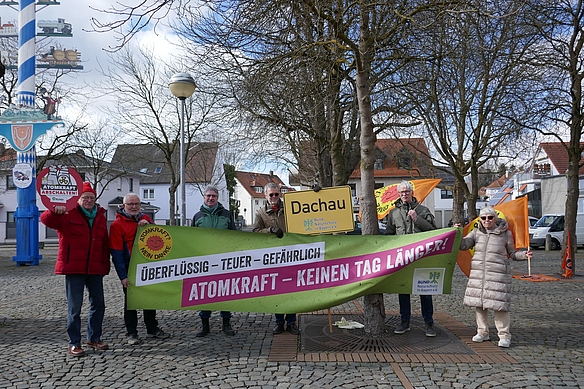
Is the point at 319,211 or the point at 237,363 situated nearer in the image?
the point at 237,363

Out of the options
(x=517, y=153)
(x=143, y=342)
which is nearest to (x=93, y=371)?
(x=143, y=342)

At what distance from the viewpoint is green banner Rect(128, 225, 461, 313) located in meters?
5.99

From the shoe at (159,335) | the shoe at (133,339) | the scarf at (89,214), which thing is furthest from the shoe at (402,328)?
the scarf at (89,214)

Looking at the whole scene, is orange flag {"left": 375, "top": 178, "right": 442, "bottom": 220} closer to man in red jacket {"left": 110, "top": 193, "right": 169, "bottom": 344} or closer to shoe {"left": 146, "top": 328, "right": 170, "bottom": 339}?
shoe {"left": 146, "top": 328, "right": 170, "bottom": 339}

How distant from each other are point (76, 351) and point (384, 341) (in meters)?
3.46

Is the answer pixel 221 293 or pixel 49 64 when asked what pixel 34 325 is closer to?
pixel 221 293

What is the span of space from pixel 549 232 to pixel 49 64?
2529 cm

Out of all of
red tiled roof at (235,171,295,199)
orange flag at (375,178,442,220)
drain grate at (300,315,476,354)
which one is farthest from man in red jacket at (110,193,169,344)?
red tiled roof at (235,171,295,199)

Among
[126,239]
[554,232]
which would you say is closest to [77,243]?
[126,239]

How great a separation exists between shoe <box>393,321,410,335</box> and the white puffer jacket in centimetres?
86

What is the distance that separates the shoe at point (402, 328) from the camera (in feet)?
21.0

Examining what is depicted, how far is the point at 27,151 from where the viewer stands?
16828mm

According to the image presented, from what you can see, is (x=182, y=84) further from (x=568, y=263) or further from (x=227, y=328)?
(x=568, y=263)

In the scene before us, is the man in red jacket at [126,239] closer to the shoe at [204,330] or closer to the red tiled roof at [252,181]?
the shoe at [204,330]
